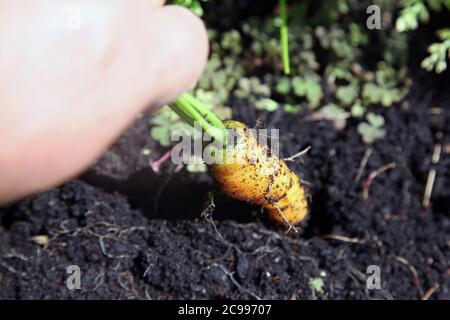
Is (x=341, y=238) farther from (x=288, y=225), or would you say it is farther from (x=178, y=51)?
(x=178, y=51)

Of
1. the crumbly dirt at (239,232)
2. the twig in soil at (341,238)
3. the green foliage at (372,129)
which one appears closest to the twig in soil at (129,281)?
the crumbly dirt at (239,232)

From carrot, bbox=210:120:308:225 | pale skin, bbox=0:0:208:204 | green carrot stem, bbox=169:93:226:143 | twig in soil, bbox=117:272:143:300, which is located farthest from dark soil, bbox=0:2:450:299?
pale skin, bbox=0:0:208:204

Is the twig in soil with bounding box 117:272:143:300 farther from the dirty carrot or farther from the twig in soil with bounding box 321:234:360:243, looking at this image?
the twig in soil with bounding box 321:234:360:243

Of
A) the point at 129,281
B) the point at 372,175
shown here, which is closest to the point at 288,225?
the point at 372,175

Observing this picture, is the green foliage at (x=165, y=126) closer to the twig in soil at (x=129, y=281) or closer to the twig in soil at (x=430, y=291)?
the twig in soil at (x=129, y=281)
